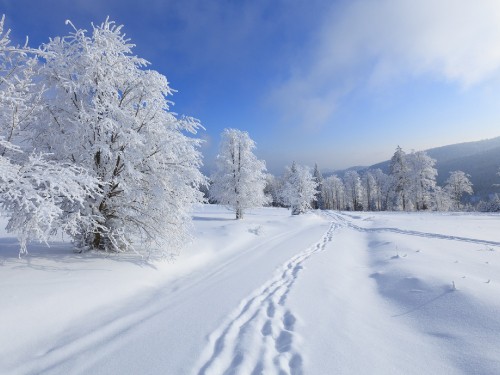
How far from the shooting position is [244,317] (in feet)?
18.1

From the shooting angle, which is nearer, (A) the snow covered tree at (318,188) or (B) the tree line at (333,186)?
(B) the tree line at (333,186)

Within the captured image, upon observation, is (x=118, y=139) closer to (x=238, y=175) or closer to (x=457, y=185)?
(x=238, y=175)

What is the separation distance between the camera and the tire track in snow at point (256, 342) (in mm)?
3752

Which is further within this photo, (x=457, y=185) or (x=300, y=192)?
(x=457, y=185)

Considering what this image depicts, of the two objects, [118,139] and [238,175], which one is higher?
[238,175]

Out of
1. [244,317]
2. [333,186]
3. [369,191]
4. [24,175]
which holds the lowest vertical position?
[244,317]

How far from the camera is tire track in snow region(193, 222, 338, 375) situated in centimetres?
375

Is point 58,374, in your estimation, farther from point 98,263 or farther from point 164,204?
point 164,204

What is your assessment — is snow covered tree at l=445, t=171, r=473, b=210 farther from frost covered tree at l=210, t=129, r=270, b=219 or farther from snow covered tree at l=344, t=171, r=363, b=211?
frost covered tree at l=210, t=129, r=270, b=219

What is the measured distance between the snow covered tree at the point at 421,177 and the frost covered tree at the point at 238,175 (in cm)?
3391

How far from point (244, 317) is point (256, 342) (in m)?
1.14

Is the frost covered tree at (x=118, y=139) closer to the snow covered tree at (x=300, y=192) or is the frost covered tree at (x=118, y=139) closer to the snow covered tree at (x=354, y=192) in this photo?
the snow covered tree at (x=300, y=192)

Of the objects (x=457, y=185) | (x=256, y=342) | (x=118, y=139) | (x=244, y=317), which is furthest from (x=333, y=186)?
(x=256, y=342)

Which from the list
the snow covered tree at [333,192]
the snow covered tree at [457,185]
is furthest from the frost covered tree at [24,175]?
the snow covered tree at [333,192]
